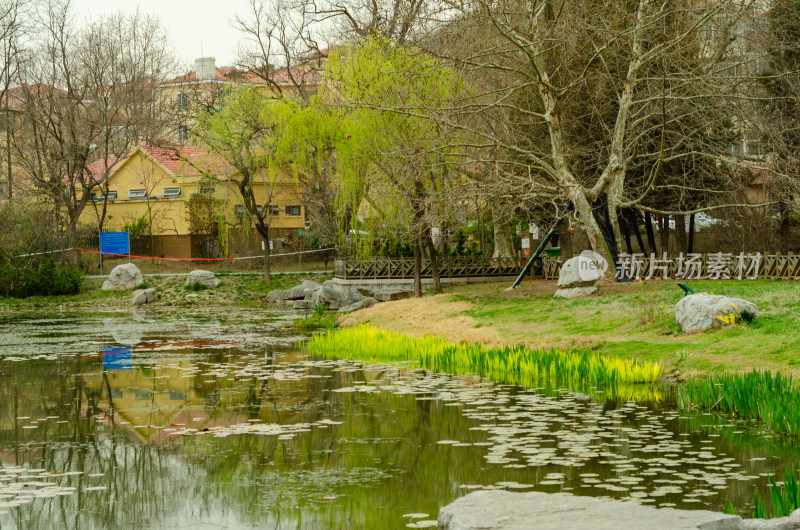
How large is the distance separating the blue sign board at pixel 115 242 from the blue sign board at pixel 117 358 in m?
27.3

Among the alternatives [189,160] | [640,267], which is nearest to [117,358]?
[640,267]

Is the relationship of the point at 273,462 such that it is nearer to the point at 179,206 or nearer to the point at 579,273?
the point at 579,273

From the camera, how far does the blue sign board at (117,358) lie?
17062 millimetres

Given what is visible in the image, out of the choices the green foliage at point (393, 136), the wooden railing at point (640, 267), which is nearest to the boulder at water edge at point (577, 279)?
the wooden railing at point (640, 267)

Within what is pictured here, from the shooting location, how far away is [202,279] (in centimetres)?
4012

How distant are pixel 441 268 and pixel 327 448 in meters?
28.7

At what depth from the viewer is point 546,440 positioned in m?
9.13

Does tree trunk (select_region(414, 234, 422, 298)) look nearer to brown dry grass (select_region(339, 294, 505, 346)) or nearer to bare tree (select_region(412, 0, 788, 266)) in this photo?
brown dry grass (select_region(339, 294, 505, 346))

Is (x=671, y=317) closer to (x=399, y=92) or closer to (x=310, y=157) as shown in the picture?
(x=399, y=92)

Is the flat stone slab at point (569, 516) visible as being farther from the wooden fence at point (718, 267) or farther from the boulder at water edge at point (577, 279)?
the wooden fence at point (718, 267)

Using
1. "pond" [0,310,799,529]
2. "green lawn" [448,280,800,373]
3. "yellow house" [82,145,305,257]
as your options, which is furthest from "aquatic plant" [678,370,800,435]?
"yellow house" [82,145,305,257]

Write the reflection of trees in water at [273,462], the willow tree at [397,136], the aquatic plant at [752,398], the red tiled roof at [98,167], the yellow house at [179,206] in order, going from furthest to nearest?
the red tiled roof at [98,167]
the yellow house at [179,206]
the willow tree at [397,136]
the aquatic plant at [752,398]
the reflection of trees in water at [273,462]

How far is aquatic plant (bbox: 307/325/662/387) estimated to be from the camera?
13.2 m

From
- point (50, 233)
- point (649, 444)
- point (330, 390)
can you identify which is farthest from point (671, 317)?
point (50, 233)
